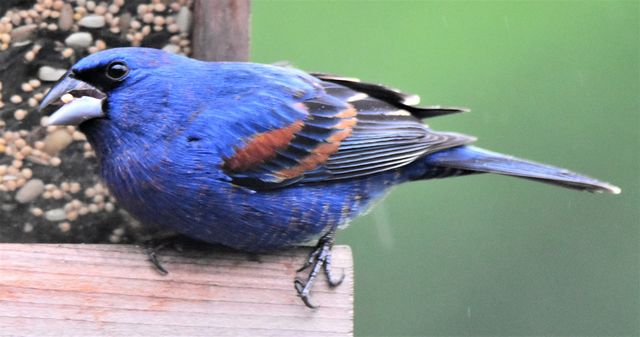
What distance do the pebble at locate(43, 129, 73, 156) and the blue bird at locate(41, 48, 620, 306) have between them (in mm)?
274

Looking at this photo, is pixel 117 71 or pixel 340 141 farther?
pixel 340 141

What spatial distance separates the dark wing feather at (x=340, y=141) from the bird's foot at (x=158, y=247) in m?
0.25

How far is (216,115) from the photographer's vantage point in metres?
3.80

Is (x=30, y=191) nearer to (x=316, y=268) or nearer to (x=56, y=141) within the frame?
(x=56, y=141)

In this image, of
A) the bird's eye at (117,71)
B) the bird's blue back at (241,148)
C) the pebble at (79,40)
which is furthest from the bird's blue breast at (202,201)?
the pebble at (79,40)

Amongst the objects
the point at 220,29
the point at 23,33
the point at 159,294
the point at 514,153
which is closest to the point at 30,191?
the point at 23,33

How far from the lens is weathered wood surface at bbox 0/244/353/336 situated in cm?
350

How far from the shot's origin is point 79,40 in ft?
13.3

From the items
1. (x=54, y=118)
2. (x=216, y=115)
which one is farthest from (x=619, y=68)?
(x=54, y=118)

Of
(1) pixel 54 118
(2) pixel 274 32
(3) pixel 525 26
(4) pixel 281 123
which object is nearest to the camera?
(1) pixel 54 118

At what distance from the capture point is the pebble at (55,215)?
405 centimetres

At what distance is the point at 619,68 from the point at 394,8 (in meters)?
1.00

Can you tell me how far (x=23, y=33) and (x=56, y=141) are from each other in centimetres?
33

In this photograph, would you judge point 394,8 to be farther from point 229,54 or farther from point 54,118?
point 54,118
